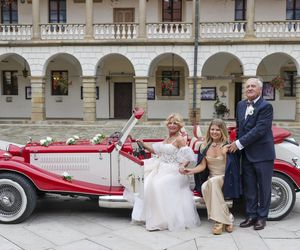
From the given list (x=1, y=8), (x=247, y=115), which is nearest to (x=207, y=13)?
(x=1, y=8)

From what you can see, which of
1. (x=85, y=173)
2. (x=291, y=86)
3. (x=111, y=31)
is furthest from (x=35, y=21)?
(x=85, y=173)

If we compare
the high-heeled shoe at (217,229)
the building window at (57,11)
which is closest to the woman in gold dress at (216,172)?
the high-heeled shoe at (217,229)

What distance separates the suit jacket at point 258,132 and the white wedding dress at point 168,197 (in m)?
0.72

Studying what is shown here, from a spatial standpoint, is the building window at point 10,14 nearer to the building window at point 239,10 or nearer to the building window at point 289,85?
the building window at point 239,10

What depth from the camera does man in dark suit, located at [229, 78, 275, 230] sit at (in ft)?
15.9

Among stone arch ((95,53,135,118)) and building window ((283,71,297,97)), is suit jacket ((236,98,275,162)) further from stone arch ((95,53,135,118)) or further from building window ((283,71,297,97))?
building window ((283,71,297,97))

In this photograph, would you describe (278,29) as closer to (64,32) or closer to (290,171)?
(64,32)

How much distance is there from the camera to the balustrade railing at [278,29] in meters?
20.3

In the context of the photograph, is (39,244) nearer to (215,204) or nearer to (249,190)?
(215,204)

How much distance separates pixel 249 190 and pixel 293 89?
20135 millimetres

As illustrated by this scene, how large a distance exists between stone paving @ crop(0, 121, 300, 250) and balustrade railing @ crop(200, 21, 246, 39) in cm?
1575

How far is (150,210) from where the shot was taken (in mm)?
4973

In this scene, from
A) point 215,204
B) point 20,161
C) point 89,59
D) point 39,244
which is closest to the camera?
point 39,244

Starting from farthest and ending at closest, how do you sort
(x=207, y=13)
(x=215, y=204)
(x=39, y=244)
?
(x=207, y=13) < (x=215, y=204) < (x=39, y=244)
